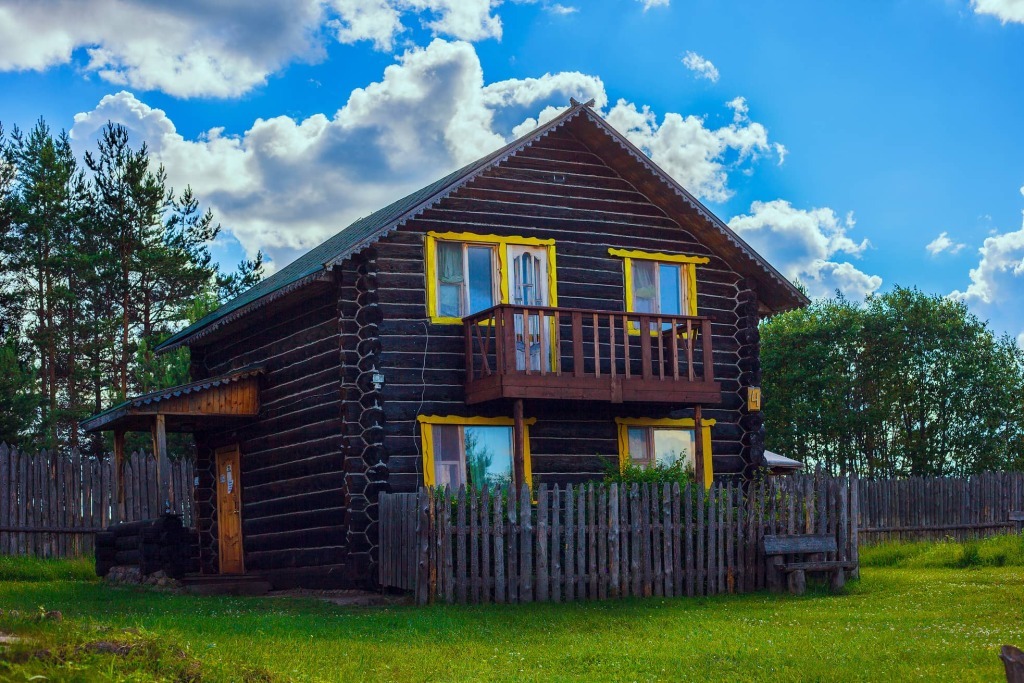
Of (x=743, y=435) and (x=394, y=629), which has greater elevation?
(x=743, y=435)

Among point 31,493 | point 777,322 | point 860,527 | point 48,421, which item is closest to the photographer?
point 31,493

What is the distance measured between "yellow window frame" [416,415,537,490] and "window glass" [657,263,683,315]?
4014 millimetres

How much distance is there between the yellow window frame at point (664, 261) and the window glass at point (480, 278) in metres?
2.61

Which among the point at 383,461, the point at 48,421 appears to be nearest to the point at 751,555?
the point at 383,461

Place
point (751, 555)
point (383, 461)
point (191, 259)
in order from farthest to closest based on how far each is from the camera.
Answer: point (191, 259) < point (383, 461) < point (751, 555)

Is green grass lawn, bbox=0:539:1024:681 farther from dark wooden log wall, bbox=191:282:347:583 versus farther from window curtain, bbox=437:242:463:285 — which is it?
window curtain, bbox=437:242:463:285

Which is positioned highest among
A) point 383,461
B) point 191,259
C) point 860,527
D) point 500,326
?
point 191,259

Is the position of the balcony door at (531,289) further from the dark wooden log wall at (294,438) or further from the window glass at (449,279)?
the dark wooden log wall at (294,438)

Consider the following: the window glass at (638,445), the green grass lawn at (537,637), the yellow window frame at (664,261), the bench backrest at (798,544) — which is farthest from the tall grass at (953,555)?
the yellow window frame at (664,261)

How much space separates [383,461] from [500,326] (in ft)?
9.93

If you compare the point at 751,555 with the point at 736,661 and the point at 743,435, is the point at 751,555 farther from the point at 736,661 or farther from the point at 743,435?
the point at 736,661

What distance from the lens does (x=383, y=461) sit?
2125cm

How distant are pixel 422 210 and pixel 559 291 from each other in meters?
3.26

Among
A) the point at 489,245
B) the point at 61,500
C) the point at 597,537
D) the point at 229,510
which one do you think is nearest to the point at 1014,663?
the point at 597,537
